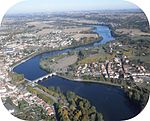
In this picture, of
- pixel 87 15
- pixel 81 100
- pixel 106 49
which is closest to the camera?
pixel 81 100

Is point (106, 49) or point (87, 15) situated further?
point (106, 49)

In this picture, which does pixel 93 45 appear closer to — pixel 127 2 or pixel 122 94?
pixel 122 94

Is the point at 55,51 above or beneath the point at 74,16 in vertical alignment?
beneath

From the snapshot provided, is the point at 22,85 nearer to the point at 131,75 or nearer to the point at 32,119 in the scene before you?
the point at 32,119

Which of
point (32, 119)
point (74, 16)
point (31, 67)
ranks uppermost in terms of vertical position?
point (74, 16)

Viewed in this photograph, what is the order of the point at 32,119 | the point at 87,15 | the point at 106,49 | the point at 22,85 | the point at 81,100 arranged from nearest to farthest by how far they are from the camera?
the point at 32,119 < the point at 81,100 < the point at 22,85 < the point at 87,15 < the point at 106,49

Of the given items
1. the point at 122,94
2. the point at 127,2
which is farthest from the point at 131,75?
the point at 127,2
